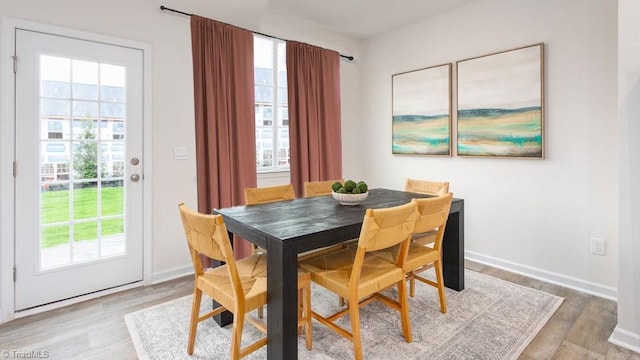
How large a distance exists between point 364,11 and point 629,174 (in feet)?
9.24

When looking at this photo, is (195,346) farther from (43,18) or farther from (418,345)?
(43,18)

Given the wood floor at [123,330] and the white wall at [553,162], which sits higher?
the white wall at [553,162]

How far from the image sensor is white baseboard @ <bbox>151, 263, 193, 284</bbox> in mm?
2972

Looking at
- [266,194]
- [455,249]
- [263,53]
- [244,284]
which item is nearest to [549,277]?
[455,249]

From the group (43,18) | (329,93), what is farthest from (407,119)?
(43,18)

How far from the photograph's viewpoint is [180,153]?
3068mm

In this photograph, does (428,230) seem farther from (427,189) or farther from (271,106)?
(271,106)

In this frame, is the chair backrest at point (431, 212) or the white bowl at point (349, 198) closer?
the chair backrest at point (431, 212)

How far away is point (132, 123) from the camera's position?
2814mm

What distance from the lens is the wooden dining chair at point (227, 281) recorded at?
155 cm

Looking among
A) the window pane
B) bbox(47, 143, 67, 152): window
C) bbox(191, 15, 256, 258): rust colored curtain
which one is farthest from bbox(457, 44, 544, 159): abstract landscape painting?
bbox(47, 143, 67, 152): window

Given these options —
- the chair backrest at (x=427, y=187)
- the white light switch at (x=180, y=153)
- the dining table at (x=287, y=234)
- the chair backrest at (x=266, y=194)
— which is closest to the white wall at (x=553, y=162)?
the chair backrest at (x=427, y=187)

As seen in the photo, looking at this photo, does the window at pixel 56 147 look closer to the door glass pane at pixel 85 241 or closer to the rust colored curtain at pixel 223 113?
the door glass pane at pixel 85 241

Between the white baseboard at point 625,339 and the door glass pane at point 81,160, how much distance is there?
3585mm
